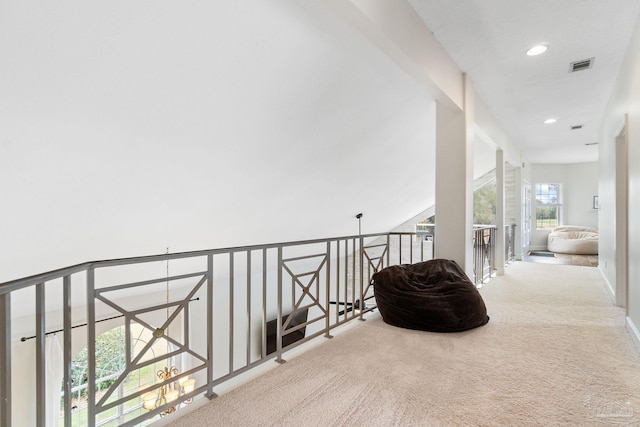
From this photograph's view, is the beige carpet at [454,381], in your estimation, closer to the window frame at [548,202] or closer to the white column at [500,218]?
the white column at [500,218]

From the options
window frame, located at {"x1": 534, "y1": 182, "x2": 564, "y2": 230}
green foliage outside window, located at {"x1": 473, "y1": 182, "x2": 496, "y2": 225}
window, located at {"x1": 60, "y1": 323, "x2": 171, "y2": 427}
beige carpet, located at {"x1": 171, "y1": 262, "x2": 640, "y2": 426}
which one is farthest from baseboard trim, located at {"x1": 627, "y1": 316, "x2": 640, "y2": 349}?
window frame, located at {"x1": 534, "y1": 182, "x2": 564, "y2": 230}

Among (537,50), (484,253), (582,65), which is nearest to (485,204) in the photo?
(484,253)

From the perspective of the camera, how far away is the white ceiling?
250 cm

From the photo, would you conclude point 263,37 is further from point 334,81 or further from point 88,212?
point 88,212

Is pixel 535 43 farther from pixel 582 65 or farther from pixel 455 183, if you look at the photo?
pixel 455 183

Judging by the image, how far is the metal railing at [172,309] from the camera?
1298 mm

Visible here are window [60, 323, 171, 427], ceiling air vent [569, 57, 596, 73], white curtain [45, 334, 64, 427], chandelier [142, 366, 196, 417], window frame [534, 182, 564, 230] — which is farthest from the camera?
window frame [534, 182, 564, 230]

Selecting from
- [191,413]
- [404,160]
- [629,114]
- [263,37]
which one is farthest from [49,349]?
[629,114]

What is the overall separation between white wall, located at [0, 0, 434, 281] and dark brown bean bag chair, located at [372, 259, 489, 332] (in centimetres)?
149

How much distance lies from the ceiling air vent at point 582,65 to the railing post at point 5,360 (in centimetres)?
447

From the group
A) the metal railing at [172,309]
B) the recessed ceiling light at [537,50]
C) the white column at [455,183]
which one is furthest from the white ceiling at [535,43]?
the metal railing at [172,309]

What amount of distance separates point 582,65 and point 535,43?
87 centimetres

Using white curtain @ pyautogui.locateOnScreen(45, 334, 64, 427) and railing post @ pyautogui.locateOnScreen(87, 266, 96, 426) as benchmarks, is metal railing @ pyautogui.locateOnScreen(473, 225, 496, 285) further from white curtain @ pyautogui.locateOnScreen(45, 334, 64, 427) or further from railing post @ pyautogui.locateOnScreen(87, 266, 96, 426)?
white curtain @ pyautogui.locateOnScreen(45, 334, 64, 427)

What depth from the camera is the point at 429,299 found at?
2.86 meters
